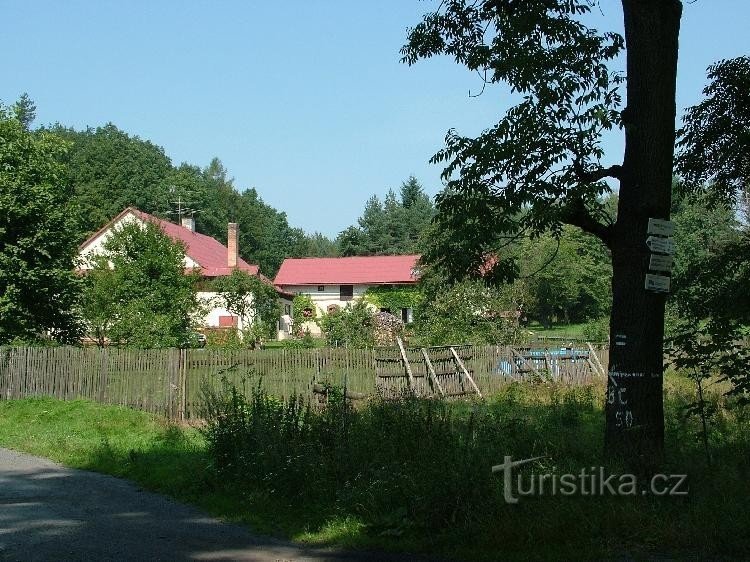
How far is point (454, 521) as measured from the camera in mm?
6910

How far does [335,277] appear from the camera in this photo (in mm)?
66000

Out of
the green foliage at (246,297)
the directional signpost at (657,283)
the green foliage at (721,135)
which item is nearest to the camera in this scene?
the directional signpost at (657,283)

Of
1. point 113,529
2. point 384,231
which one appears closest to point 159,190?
point 384,231

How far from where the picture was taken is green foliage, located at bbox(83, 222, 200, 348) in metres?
28.6

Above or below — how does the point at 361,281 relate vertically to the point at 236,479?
above

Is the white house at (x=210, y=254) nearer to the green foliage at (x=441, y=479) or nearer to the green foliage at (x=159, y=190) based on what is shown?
the green foliage at (x=159, y=190)

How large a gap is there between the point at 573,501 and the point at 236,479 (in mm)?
4672

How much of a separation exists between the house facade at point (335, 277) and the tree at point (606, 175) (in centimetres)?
5434

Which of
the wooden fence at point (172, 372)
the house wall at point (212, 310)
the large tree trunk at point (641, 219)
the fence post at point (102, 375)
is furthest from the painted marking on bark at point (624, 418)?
the house wall at point (212, 310)

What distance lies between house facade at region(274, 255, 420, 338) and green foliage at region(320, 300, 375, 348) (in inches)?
977

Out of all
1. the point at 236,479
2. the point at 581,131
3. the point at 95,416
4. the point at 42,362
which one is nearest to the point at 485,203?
the point at 581,131

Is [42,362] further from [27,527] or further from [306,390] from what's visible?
[27,527]

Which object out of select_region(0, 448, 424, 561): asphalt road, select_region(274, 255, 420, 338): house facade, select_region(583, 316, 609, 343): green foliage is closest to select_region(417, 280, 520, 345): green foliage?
select_region(583, 316, 609, 343): green foliage

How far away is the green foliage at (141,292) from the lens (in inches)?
1126
